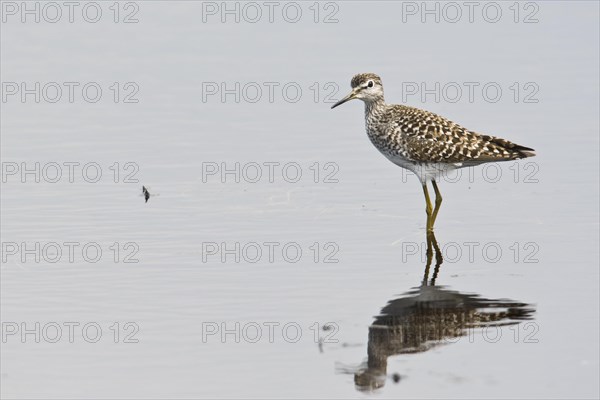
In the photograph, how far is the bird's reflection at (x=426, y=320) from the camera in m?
13.5

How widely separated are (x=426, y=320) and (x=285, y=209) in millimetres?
5130

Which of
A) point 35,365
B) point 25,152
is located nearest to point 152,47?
point 25,152

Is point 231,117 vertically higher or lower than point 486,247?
higher

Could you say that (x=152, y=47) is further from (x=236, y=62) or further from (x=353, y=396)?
(x=353, y=396)

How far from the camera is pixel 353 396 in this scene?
490 inches

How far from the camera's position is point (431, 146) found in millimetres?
19047

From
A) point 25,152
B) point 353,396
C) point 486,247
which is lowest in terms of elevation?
point 353,396

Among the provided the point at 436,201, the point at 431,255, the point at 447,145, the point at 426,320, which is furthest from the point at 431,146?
the point at 426,320

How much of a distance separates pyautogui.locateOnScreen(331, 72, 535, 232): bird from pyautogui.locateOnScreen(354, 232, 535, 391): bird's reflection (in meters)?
3.24

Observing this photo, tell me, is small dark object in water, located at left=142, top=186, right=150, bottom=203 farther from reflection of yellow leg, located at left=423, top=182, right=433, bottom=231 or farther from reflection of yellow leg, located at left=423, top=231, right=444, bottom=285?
reflection of yellow leg, located at left=423, top=231, right=444, bottom=285

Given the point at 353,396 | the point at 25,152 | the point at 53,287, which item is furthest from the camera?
the point at 25,152

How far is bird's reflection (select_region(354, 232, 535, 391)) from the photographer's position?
1349cm

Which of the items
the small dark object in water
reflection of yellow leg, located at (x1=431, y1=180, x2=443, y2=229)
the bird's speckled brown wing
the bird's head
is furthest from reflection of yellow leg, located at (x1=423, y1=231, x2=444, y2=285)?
the small dark object in water

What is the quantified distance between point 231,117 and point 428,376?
11442 millimetres
